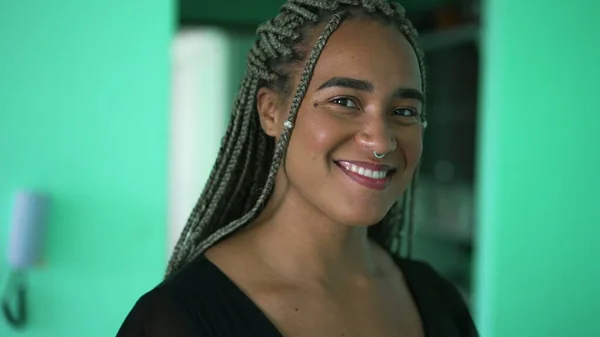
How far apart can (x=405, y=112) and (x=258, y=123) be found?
0.21 meters

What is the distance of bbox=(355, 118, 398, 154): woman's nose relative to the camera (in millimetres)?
673

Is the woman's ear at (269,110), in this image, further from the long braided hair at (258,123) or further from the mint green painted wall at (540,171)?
the mint green painted wall at (540,171)

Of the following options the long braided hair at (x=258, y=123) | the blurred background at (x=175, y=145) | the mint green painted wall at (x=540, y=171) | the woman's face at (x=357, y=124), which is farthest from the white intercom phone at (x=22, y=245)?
the mint green painted wall at (x=540, y=171)

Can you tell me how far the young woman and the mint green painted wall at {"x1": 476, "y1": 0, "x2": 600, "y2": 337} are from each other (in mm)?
722

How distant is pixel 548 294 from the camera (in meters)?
1.51

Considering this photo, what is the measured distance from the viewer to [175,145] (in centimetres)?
186

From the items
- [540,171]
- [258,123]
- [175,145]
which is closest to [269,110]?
[258,123]

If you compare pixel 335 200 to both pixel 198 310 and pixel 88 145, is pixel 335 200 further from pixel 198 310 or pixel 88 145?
pixel 88 145

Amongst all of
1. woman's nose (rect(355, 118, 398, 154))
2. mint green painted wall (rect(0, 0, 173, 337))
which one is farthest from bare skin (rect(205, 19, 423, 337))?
mint green painted wall (rect(0, 0, 173, 337))

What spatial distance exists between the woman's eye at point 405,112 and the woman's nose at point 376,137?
4 cm

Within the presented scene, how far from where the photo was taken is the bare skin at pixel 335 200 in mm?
688

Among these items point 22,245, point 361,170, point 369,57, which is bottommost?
point 22,245

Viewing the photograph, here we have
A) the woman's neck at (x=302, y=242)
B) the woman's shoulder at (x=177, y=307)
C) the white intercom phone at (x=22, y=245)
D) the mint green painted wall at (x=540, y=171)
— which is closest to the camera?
the woman's shoulder at (x=177, y=307)

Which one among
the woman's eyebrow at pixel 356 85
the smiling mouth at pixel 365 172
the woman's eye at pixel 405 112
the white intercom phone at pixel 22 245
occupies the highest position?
the woman's eyebrow at pixel 356 85
